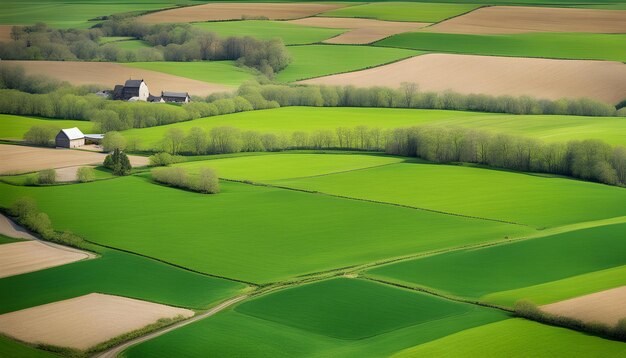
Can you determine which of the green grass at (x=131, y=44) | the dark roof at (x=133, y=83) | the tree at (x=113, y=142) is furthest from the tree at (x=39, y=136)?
the green grass at (x=131, y=44)

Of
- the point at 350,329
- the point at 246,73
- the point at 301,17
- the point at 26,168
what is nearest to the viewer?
the point at 350,329

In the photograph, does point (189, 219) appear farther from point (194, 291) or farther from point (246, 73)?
point (246, 73)

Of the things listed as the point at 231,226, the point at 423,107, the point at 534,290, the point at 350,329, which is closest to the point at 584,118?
the point at 423,107

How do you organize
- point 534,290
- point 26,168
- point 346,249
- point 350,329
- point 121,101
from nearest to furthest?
1. point 350,329
2. point 534,290
3. point 346,249
4. point 26,168
5. point 121,101

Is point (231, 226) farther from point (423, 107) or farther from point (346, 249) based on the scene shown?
point (423, 107)

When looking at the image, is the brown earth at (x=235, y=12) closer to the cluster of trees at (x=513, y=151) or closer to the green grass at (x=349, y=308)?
the cluster of trees at (x=513, y=151)

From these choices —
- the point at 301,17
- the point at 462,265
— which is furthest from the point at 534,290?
the point at 301,17

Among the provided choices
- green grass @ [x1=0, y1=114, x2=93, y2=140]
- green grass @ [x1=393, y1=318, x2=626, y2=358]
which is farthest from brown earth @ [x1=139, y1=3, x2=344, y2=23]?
green grass @ [x1=393, y1=318, x2=626, y2=358]

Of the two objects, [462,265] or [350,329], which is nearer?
[350,329]
